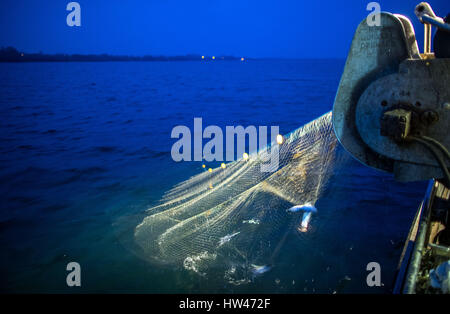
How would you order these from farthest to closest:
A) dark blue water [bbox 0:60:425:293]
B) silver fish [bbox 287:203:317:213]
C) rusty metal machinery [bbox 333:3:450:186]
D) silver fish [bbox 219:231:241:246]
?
silver fish [bbox 287:203:317:213], silver fish [bbox 219:231:241:246], dark blue water [bbox 0:60:425:293], rusty metal machinery [bbox 333:3:450:186]

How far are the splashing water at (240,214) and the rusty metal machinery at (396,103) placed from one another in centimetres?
157

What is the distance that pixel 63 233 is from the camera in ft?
19.6

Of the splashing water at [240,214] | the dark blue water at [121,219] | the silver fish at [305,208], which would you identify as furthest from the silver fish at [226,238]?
the silver fish at [305,208]

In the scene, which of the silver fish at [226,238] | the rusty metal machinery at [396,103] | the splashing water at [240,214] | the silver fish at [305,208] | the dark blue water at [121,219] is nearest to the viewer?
the rusty metal machinery at [396,103]

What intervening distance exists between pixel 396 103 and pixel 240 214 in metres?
3.51

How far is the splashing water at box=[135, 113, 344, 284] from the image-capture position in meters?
4.80

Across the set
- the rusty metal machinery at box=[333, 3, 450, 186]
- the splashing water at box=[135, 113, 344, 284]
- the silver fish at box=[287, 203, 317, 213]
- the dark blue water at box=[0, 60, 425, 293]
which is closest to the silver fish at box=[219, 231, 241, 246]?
the splashing water at box=[135, 113, 344, 284]

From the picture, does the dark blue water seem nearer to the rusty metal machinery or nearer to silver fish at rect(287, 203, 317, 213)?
silver fish at rect(287, 203, 317, 213)

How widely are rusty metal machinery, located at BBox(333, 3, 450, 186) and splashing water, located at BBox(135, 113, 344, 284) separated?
1569mm

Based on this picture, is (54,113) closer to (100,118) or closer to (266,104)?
(100,118)

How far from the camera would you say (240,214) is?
569 cm

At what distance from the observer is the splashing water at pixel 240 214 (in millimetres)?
4805

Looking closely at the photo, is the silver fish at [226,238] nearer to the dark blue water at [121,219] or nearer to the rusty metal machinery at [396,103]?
the dark blue water at [121,219]
